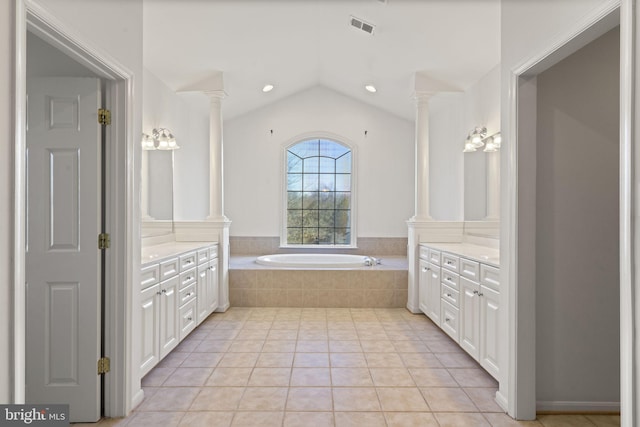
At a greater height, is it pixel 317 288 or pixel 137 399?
pixel 317 288

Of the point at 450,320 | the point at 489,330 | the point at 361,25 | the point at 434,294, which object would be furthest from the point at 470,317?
the point at 361,25

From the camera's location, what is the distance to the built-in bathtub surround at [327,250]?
6.29 meters

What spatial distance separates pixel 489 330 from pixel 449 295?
2.84ft

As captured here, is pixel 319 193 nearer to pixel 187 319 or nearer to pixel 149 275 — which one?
pixel 187 319

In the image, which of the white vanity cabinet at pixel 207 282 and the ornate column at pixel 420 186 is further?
the ornate column at pixel 420 186

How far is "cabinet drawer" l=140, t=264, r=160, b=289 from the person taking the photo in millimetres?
2520

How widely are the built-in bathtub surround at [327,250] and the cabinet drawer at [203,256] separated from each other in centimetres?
221

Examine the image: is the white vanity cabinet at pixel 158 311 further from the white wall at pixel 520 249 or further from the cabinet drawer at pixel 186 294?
the white wall at pixel 520 249

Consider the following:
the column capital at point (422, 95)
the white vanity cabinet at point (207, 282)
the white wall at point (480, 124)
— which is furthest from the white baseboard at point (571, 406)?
the column capital at point (422, 95)

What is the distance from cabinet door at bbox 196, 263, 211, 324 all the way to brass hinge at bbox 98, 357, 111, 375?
1.50 m

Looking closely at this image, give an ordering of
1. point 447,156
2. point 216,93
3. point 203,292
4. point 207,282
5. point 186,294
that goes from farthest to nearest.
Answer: point 447,156
point 216,93
point 207,282
point 203,292
point 186,294

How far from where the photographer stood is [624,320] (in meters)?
1.41

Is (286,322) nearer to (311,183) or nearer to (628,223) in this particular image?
(311,183)

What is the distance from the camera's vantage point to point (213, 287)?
14.1 feet
